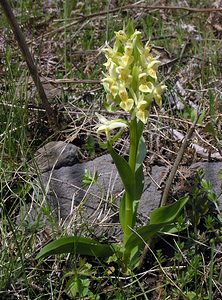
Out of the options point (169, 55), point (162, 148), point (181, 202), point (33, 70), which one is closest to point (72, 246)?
point (181, 202)

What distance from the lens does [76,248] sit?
1.42 m

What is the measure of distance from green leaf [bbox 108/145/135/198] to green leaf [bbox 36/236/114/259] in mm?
167

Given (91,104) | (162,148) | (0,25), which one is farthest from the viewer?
(0,25)

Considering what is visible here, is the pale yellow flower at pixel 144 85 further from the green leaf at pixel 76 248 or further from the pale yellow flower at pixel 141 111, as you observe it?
the green leaf at pixel 76 248

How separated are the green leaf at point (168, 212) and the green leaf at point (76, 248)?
0.49ft

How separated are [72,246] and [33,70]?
2.68ft

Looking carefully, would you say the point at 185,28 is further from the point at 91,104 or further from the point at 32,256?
the point at 32,256

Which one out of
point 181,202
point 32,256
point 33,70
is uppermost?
point 33,70

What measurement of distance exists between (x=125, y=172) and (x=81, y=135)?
0.71 m

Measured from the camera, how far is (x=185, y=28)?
288 cm

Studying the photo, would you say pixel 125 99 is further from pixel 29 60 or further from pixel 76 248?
pixel 29 60

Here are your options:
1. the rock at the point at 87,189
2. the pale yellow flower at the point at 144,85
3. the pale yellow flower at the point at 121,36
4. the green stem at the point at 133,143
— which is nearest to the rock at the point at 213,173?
the rock at the point at 87,189

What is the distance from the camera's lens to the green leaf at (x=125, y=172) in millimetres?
1368

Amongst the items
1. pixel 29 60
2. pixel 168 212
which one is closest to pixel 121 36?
pixel 168 212
